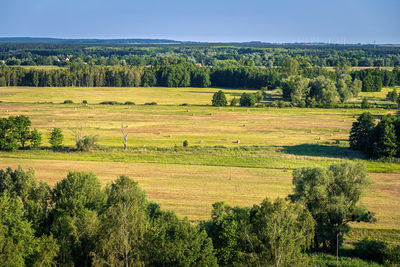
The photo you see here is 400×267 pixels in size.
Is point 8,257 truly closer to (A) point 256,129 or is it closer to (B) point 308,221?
(B) point 308,221

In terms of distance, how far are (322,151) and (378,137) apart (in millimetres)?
6617

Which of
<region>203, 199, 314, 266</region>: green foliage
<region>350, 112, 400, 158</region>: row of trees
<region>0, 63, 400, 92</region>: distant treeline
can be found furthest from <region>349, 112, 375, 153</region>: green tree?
<region>0, 63, 400, 92</region>: distant treeline

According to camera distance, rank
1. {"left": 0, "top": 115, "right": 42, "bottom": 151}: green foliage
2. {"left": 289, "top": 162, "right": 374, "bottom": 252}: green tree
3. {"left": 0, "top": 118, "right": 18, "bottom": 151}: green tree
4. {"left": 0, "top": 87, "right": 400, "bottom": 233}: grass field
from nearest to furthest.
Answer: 1. {"left": 289, "top": 162, "right": 374, "bottom": 252}: green tree
2. {"left": 0, "top": 87, "right": 400, "bottom": 233}: grass field
3. {"left": 0, "top": 118, "right": 18, "bottom": 151}: green tree
4. {"left": 0, "top": 115, "right": 42, "bottom": 151}: green foliage

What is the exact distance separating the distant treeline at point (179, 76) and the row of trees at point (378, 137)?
77826mm

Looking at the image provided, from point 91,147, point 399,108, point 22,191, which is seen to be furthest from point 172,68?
point 22,191

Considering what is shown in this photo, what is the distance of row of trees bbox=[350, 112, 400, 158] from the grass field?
1.69 m

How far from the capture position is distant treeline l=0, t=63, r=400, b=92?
13488 centimetres

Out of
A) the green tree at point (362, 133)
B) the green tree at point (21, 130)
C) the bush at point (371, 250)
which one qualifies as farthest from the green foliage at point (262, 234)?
the green tree at point (21, 130)

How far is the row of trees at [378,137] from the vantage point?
157 feet

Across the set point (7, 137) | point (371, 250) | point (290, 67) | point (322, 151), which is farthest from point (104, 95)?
point (371, 250)

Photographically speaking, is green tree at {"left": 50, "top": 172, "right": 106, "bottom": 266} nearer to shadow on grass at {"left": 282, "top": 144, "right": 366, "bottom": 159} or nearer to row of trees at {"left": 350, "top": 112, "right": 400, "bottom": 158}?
shadow on grass at {"left": 282, "top": 144, "right": 366, "bottom": 159}

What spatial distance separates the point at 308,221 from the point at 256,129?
149 ft

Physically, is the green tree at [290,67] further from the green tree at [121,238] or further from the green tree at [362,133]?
the green tree at [121,238]

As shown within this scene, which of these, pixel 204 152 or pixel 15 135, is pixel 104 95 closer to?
pixel 15 135
